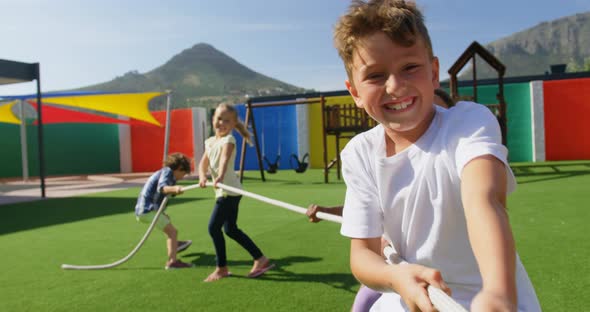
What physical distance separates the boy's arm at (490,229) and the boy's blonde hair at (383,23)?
0.32m

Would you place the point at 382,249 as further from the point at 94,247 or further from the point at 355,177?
the point at 94,247

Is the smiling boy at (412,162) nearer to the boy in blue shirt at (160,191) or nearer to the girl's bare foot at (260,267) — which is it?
the girl's bare foot at (260,267)

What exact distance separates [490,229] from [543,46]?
193306 mm

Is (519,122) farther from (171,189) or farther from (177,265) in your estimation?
(177,265)

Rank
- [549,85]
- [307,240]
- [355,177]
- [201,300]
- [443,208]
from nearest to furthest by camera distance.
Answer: [443,208] < [355,177] < [201,300] < [307,240] < [549,85]

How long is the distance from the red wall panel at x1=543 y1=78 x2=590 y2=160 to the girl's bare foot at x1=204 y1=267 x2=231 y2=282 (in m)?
15.6

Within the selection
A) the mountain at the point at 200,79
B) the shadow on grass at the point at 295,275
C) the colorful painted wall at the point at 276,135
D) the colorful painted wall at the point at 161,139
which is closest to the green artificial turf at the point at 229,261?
the shadow on grass at the point at 295,275

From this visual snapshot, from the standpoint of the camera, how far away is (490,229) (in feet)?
3.19

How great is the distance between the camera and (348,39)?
122 cm

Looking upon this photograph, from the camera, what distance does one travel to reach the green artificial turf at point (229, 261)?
3717 mm

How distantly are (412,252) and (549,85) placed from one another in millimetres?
18129

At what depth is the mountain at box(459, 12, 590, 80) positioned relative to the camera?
162 m

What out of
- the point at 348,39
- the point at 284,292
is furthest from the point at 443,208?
the point at 284,292

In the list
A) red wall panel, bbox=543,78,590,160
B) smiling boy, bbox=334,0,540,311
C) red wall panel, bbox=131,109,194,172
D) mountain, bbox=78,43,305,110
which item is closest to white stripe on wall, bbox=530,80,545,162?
red wall panel, bbox=543,78,590,160
